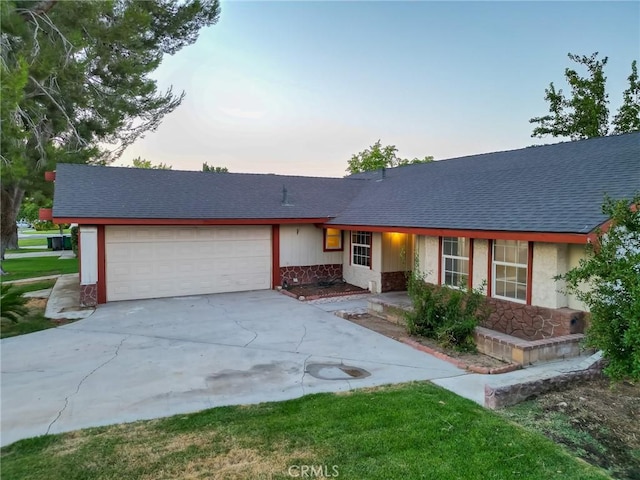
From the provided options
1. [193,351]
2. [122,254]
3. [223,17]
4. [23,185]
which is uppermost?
[223,17]

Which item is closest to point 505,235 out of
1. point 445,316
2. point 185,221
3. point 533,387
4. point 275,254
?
point 445,316

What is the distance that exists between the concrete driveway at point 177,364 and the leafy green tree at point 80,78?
3902 mm

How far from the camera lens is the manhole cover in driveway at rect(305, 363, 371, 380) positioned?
588 centimetres

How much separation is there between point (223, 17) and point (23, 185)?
11.8 m

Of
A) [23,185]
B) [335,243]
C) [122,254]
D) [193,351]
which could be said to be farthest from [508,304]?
[23,185]

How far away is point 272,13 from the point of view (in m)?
14.2

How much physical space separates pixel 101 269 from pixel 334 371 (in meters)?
8.19

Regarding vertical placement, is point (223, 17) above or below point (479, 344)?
above

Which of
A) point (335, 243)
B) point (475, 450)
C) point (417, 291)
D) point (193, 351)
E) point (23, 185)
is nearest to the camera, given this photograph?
point (475, 450)

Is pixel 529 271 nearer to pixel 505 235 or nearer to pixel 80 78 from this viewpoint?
pixel 505 235

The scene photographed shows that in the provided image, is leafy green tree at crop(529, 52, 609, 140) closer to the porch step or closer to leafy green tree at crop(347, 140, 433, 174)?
leafy green tree at crop(347, 140, 433, 174)

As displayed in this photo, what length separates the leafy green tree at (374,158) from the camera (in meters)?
40.1

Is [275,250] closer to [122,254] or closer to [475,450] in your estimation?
[122,254]

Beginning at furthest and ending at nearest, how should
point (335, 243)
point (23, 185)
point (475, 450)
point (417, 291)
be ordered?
point (23, 185)
point (335, 243)
point (417, 291)
point (475, 450)
